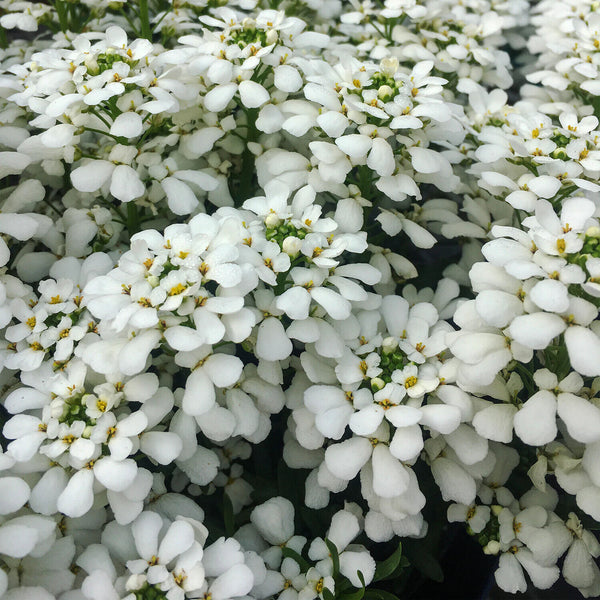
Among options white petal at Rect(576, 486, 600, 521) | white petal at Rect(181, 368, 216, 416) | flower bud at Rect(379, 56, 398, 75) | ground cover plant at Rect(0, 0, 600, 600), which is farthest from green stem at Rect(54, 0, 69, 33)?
white petal at Rect(576, 486, 600, 521)

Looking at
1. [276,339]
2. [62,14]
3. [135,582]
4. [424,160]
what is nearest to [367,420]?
→ [276,339]

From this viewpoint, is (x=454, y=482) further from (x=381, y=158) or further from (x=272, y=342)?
(x=381, y=158)

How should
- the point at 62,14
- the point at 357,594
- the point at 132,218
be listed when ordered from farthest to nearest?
the point at 62,14 < the point at 132,218 < the point at 357,594

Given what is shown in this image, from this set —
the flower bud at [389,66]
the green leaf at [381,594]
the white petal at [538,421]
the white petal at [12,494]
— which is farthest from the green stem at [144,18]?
the green leaf at [381,594]

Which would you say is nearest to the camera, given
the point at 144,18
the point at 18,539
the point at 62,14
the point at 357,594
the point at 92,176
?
the point at 18,539

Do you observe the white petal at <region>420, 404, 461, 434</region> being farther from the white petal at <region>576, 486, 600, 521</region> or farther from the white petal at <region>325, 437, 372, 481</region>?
the white petal at <region>576, 486, 600, 521</region>

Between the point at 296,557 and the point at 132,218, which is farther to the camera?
the point at 132,218

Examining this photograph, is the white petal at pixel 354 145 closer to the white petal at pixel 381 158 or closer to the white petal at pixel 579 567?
the white petal at pixel 381 158

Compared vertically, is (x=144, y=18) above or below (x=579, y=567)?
above

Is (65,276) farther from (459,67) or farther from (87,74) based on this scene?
(459,67)

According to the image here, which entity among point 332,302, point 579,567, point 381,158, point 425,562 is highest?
point 381,158
